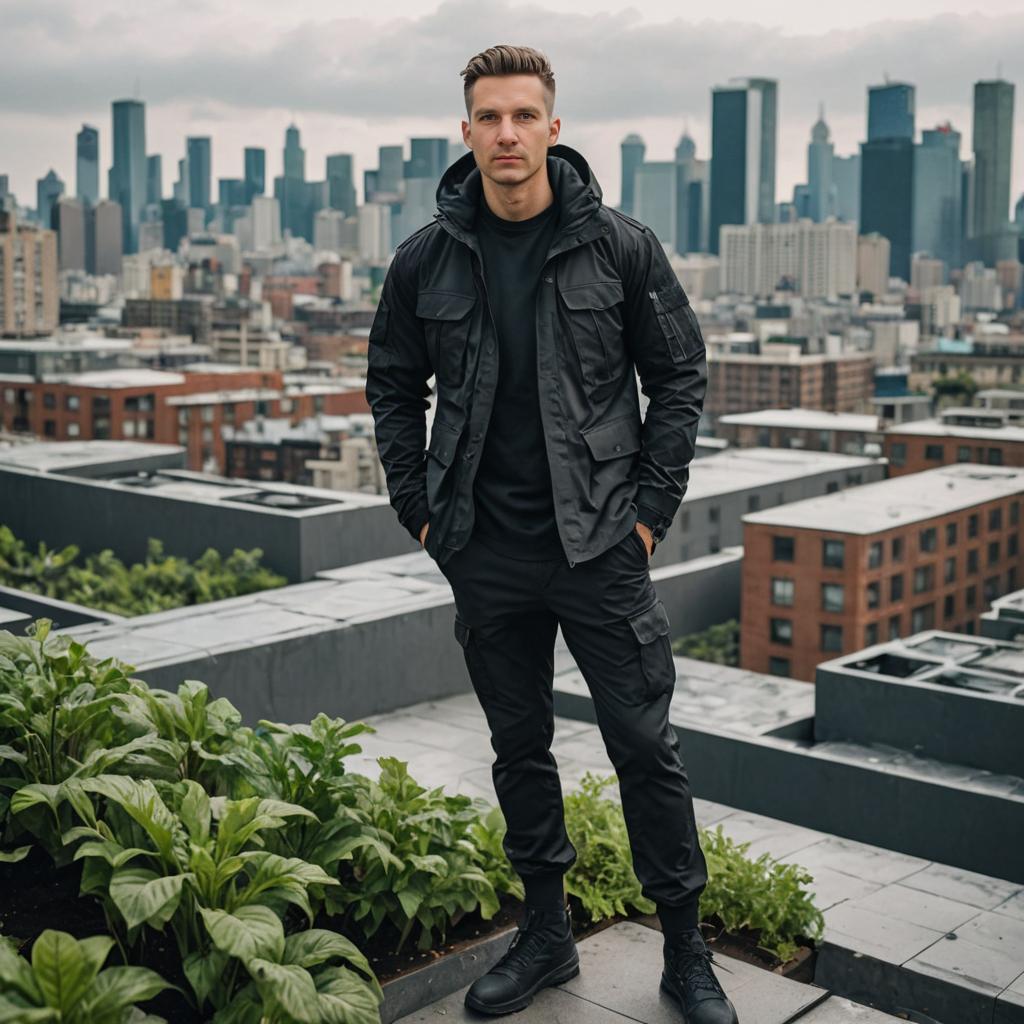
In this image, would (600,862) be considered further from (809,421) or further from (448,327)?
(809,421)

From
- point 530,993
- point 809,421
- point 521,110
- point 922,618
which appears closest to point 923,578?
point 922,618

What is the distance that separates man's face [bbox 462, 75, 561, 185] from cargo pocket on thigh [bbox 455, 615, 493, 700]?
1.29m

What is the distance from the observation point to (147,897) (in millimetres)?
3641

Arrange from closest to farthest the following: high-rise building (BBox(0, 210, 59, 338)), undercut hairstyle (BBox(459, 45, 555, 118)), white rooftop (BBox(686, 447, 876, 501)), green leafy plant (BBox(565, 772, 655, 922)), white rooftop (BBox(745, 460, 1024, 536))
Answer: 1. undercut hairstyle (BBox(459, 45, 555, 118))
2. green leafy plant (BBox(565, 772, 655, 922))
3. white rooftop (BBox(745, 460, 1024, 536))
4. white rooftop (BBox(686, 447, 876, 501))
5. high-rise building (BBox(0, 210, 59, 338))

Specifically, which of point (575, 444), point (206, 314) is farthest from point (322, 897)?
point (206, 314)

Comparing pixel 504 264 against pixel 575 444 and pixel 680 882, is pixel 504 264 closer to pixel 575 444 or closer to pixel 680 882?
pixel 575 444

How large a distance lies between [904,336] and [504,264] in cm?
16788

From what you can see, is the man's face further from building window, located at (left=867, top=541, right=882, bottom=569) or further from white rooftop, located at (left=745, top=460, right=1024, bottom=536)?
building window, located at (left=867, top=541, right=882, bottom=569)

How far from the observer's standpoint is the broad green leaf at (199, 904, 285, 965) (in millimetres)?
3551

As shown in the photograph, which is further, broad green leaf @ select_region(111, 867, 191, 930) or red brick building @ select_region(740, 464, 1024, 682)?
red brick building @ select_region(740, 464, 1024, 682)

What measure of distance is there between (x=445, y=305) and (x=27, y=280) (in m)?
160

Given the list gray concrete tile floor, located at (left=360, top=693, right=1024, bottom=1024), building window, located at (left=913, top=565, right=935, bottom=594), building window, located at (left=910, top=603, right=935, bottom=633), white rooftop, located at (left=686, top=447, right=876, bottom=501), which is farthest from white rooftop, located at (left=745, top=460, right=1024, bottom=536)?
gray concrete tile floor, located at (left=360, top=693, right=1024, bottom=1024)

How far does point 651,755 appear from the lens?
4.15 metres

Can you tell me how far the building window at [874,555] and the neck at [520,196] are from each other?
37327 mm
